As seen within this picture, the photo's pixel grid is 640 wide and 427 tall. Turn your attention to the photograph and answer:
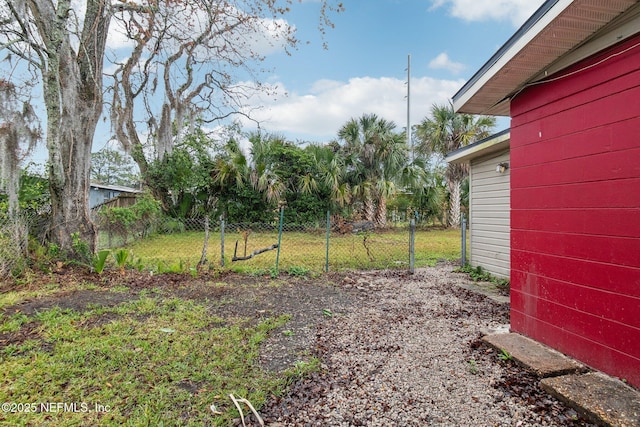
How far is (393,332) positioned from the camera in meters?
3.24

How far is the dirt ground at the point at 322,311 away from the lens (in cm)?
198

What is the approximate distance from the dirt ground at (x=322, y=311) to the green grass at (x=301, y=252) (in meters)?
0.71

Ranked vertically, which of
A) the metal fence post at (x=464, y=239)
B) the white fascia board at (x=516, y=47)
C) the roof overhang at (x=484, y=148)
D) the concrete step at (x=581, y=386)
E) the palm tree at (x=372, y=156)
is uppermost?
the palm tree at (x=372, y=156)

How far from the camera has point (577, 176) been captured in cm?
242

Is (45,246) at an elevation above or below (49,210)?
below

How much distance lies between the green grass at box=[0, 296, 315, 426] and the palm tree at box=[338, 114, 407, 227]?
941cm

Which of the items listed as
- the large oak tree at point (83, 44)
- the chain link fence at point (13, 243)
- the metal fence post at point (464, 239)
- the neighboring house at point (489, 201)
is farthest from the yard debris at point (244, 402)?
the metal fence post at point (464, 239)

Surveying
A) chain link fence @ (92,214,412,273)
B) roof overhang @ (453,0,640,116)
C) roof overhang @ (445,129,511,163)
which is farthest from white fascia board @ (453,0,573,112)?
chain link fence @ (92,214,412,273)

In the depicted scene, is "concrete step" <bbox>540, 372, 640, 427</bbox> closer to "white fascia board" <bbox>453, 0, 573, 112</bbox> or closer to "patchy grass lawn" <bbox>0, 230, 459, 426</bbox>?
"patchy grass lawn" <bbox>0, 230, 459, 426</bbox>

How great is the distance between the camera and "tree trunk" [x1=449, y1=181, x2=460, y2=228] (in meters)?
15.2

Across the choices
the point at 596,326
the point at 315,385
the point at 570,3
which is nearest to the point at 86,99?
the point at 315,385

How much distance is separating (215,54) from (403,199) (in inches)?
445

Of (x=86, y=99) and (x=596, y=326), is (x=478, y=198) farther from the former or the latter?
(x=86, y=99)

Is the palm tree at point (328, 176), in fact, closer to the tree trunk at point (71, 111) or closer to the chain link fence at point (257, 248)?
the chain link fence at point (257, 248)
